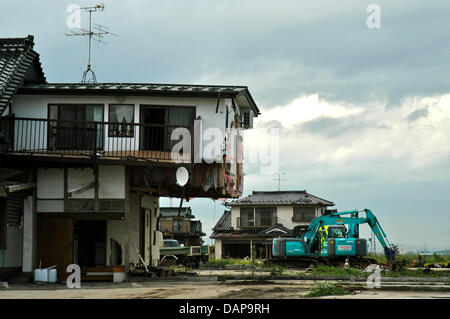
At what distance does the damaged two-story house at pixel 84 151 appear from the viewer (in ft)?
80.6

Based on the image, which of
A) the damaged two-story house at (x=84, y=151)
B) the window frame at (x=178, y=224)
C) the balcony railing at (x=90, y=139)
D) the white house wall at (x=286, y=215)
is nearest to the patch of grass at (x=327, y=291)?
the damaged two-story house at (x=84, y=151)

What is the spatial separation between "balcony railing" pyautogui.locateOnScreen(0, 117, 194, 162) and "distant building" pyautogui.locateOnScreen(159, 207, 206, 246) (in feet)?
154

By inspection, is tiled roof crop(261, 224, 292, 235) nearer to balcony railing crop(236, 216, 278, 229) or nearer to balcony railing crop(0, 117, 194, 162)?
balcony railing crop(236, 216, 278, 229)

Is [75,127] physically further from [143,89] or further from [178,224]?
[178,224]

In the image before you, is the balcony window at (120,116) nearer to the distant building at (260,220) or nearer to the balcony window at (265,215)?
the distant building at (260,220)

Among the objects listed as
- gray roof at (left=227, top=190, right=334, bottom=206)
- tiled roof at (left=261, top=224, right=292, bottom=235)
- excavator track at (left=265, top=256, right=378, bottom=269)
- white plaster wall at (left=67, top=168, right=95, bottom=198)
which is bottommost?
excavator track at (left=265, top=256, right=378, bottom=269)

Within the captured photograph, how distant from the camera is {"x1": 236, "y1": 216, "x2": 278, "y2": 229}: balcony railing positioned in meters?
65.2

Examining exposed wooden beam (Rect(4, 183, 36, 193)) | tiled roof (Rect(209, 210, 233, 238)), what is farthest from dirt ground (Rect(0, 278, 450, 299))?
tiled roof (Rect(209, 210, 233, 238))

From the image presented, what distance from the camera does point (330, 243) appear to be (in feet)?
129

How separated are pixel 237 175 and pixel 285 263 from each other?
12965 mm

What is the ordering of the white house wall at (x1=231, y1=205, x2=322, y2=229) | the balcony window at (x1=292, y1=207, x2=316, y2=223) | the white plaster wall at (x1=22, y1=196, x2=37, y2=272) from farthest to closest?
1. the white house wall at (x1=231, y1=205, x2=322, y2=229)
2. the balcony window at (x1=292, y1=207, x2=316, y2=223)
3. the white plaster wall at (x1=22, y1=196, x2=37, y2=272)
